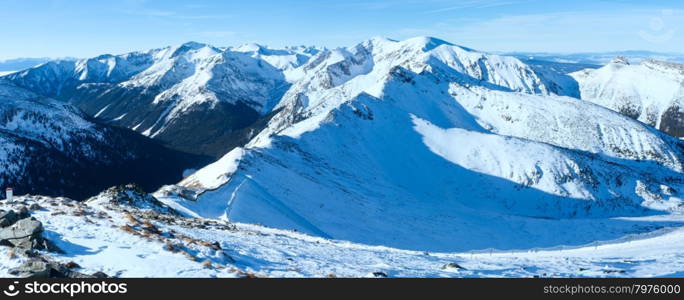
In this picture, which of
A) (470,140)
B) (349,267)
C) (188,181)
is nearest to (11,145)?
(188,181)

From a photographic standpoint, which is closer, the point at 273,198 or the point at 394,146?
the point at 273,198

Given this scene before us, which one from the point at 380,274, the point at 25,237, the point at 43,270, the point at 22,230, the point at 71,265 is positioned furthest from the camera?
the point at 380,274

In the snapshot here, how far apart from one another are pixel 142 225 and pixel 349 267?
48.4ft

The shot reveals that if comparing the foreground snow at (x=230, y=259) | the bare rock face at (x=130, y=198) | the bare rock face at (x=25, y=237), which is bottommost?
the bare rock face at (x=130, y=198)

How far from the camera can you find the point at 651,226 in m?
108

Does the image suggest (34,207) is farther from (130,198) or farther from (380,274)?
(380,274)

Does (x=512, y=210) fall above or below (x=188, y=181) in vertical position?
below

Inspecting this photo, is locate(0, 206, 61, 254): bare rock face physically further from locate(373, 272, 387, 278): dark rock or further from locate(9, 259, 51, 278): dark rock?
locate(373, 272, 387, 278): dark rock

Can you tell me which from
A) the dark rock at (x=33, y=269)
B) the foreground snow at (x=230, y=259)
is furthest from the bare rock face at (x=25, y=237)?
the dark rock at (x=33, y=269)

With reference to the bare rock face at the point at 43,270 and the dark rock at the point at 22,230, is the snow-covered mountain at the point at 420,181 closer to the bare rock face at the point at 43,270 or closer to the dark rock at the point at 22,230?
the dark rock at the point at 22,230

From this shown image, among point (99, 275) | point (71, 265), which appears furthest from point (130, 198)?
point (99, 275)
